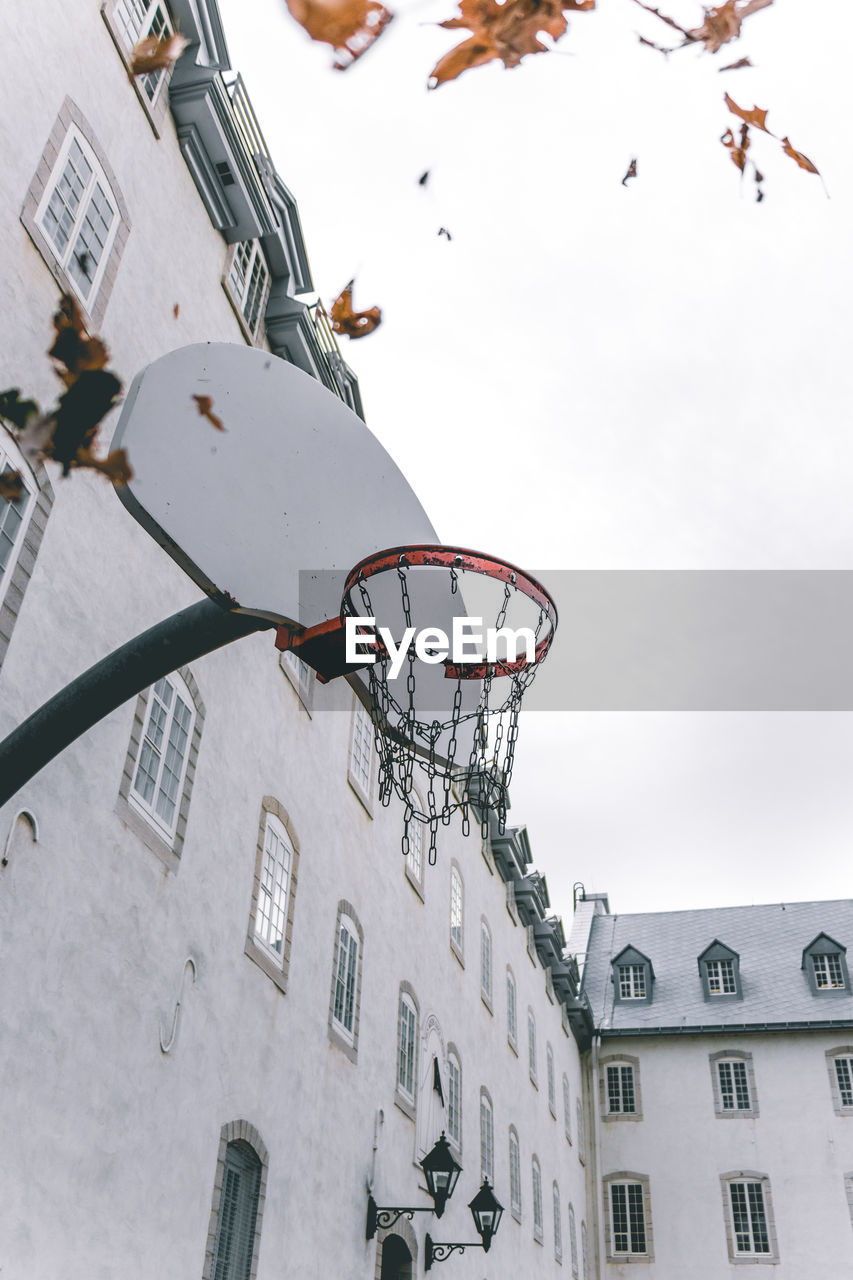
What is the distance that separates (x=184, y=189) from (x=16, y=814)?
24.1 ft

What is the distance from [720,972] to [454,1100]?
68.9 feet

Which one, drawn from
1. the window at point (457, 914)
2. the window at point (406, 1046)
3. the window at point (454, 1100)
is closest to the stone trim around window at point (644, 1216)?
the window at point (457, 914)

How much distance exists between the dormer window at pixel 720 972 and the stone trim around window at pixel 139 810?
1180 inches

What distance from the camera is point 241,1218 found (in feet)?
32.9

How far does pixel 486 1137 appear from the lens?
2003 centimetres

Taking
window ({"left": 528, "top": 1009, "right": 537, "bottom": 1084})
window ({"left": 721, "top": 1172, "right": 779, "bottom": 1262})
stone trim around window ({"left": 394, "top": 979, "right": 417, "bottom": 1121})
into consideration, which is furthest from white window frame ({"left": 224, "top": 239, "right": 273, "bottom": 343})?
window ({"left": 721, "top": 1172, "right": 779, "bottom": 1262})

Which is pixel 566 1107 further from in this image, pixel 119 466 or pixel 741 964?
pixel 119 466

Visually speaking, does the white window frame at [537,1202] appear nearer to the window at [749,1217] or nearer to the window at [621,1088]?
the window at [621,1088]

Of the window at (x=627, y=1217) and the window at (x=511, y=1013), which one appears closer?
the window at (x=511, y=1013)

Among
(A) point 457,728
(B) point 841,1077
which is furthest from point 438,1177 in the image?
(B) point 841,1077

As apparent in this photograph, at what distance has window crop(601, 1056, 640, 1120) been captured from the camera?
1340 inches

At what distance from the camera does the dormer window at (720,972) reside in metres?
35.8

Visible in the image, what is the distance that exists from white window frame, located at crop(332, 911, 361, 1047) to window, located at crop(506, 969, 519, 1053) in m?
10.4

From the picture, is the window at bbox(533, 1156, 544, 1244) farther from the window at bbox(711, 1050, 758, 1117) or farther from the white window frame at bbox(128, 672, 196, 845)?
the white window frame at bbox(128, 672, 196, 845)
